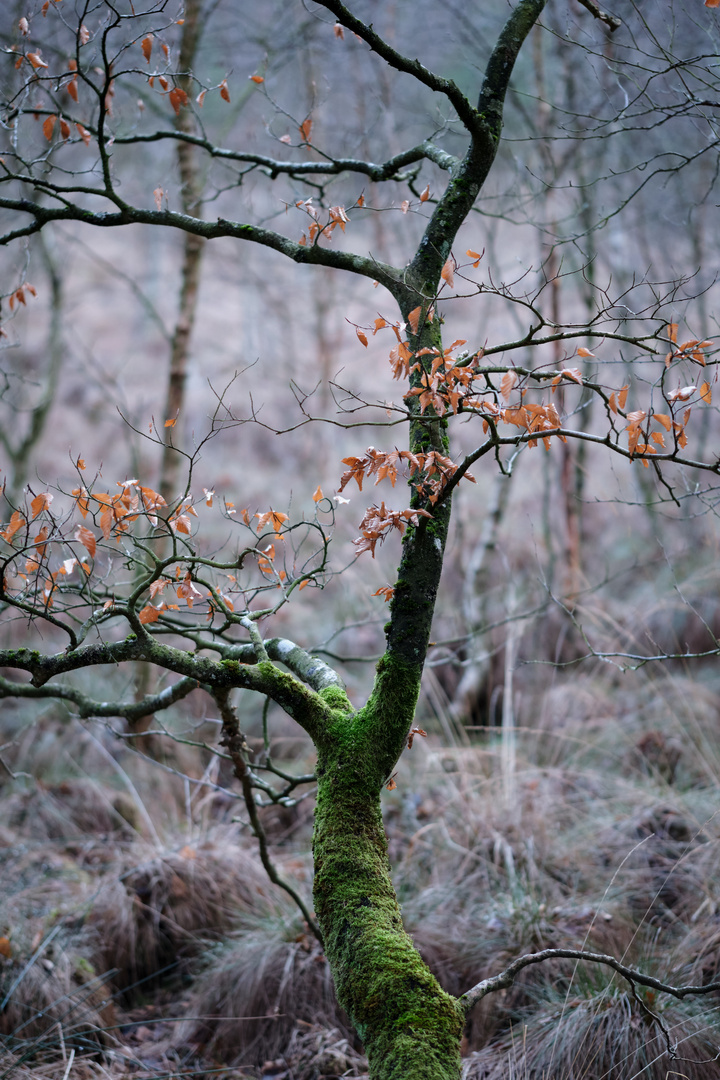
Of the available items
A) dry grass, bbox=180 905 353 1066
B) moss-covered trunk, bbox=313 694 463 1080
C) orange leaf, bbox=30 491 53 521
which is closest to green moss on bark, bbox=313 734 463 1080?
moss-covered trunk, bbox=313 694 463 1080

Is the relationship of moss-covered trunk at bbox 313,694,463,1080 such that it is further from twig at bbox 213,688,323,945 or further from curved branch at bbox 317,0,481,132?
curved branch at bbox 317,0,481,132

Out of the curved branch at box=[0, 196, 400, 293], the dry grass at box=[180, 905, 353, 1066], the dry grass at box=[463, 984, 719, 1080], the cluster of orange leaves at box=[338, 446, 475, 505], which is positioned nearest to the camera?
the cluster of orange leaves at box=[338, 446, 475, 505]

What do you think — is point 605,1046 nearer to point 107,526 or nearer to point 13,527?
point 107,526

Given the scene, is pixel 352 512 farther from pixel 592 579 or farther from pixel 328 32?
pixel 328 32

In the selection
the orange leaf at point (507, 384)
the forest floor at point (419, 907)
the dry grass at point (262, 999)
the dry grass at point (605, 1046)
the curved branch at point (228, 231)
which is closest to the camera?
the orange leaf at point (507, 384)

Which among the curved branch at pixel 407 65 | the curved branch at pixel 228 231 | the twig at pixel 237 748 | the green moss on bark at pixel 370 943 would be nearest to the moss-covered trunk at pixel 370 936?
the green moss on bark at pixel 370 943

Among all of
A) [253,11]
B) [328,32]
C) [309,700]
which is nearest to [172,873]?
[309,700]

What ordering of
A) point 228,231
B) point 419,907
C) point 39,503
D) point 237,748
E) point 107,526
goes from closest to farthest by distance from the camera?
1. point 39,503
2. point 107,526
3. point 228,231
4. point 237,748
5. point 419,907

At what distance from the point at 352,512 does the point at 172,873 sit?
5982 mm

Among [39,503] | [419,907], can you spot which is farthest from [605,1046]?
[39,503]

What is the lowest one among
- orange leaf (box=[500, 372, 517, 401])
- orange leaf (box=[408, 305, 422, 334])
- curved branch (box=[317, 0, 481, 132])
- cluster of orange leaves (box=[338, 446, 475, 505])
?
cluster of orange leaves (box=[338, 446, 475, 505])

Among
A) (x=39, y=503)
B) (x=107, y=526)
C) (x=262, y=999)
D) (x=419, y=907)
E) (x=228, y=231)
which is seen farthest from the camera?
(x=419, y=907)

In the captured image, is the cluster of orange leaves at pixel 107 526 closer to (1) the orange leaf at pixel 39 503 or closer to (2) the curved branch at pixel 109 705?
(1) the orange leaf at pixel 39 503

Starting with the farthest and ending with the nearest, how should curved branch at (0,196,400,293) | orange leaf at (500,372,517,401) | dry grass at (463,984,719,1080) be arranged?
dry grass at (463,984,719,1080), curved branch at (0,196,400,293), orange leaf at (500,372,517,401)
